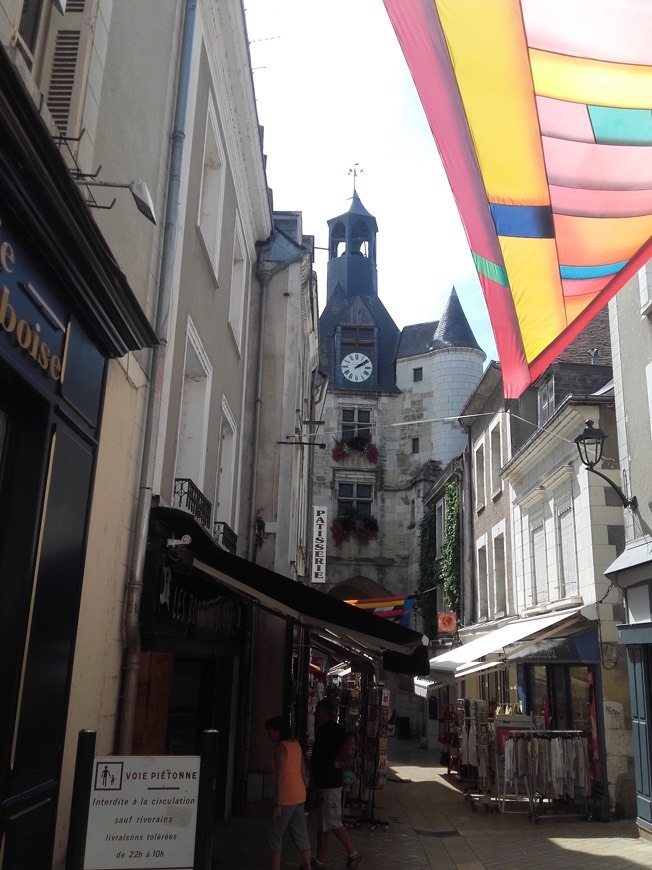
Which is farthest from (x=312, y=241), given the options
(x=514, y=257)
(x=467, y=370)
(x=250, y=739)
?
(x=467, y=370)

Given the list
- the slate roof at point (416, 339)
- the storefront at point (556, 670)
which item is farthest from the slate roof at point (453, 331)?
the storefront at point (556, 670)

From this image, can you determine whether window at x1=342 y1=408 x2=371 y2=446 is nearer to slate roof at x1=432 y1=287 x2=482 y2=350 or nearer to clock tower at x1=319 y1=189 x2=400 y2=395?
clock tower at x1=319 y1=189 x2=400 y2=395

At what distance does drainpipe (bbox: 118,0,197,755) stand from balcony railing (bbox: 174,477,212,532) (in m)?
1.39

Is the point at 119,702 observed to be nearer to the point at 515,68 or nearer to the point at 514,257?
the point at 514,257

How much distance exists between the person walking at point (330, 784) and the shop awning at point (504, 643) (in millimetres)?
5213

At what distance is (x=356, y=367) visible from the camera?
126ft

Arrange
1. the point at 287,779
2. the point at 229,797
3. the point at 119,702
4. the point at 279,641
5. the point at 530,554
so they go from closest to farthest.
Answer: the point at 119,702 → the point at 287,779 → the point at 229,797 → the point at 279,641 → the point at 530,554

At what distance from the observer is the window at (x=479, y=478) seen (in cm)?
2089

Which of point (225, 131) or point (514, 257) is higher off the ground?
point (225, 131)

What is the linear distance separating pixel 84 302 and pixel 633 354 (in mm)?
8340

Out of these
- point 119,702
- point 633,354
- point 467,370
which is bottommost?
point 119,702

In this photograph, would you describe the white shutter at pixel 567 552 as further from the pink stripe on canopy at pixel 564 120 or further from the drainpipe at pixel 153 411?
the pink stripe on canopy at pixel 564 120

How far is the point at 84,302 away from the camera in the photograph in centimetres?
423

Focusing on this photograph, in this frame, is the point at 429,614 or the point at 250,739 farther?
the point at 429,614
